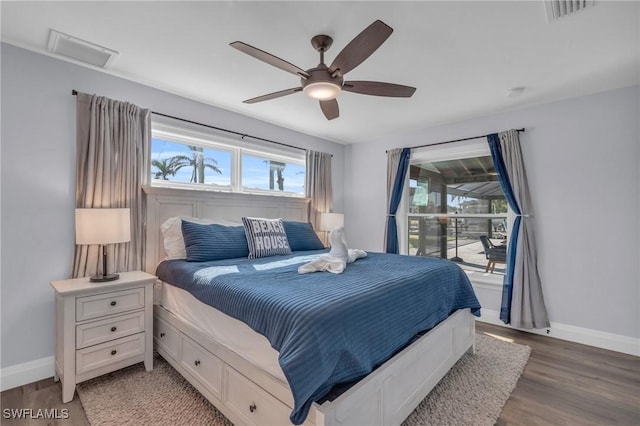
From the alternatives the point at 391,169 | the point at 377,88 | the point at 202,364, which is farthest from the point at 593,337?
the point at 202,364

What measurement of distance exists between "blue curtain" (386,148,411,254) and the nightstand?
3115mm

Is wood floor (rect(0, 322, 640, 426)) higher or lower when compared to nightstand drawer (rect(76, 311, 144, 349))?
lower

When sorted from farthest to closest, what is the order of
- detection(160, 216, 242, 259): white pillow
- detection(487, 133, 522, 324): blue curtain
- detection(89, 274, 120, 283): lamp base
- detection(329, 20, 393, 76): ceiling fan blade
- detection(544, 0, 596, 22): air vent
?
detection(487, 133, 522, 324): blue curtain < detection(160, 216, 242, 259): white pillow < detection(89, 274, 120, 283): lamp base < detection(544, 0, 596, 22): air vent < detection(329, 20, 393, 76): ceiling fan blade

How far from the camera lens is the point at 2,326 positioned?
2.11 metres

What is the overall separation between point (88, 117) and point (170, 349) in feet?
6.59

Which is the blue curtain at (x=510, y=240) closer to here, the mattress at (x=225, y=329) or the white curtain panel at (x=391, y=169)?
the white curtain panel at (x=391, y=169)

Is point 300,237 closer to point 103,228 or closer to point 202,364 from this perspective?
point 202,364

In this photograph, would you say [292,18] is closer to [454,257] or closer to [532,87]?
[532,87]

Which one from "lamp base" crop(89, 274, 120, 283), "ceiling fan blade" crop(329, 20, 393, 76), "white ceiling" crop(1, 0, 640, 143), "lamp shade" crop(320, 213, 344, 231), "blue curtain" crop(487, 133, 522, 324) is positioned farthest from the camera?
"lamp shade" crop(320, 213, 344, 231)

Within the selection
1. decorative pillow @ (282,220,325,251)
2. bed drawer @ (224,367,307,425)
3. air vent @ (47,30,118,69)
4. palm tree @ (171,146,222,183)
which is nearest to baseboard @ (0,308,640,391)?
bed drawer @ (224,367,307,425)

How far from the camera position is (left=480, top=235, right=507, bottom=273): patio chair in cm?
362

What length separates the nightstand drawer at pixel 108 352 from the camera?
6.63 ft

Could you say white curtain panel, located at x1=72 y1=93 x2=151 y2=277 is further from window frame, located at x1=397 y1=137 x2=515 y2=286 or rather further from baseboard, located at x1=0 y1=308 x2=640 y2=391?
window frame, located at x1=397 y1=137 x2=515 y2=286

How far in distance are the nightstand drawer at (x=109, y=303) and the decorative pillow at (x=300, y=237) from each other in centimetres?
150
